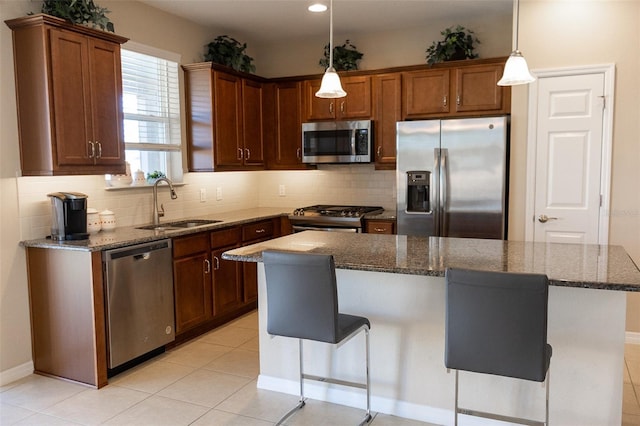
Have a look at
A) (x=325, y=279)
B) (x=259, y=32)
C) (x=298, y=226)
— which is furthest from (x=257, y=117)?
(x=325, y=279)

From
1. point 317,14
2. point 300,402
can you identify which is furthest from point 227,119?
point 300,402

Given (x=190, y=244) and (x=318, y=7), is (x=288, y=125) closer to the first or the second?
(x=318, y=7)

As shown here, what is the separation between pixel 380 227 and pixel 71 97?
2744 millimetres

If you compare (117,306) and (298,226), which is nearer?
(117,306)

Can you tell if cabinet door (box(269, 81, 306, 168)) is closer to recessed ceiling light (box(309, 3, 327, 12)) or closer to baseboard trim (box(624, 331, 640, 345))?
recessed ceiling light (box(309, 3, 327, 12))

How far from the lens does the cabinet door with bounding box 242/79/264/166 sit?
16.5 feet

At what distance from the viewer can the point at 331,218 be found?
15.8 ft

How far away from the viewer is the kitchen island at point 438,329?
2320mm

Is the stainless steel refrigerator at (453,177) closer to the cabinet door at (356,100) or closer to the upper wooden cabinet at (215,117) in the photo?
the cabinet door at (356,100)

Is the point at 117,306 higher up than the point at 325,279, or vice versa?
the point at 325,279

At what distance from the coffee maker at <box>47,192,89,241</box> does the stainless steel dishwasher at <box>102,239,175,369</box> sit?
36cm

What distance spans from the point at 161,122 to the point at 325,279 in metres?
2.83

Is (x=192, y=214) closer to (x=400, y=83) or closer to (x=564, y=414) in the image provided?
(x=400, y=83)

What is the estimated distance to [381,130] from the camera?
4.88 metres
